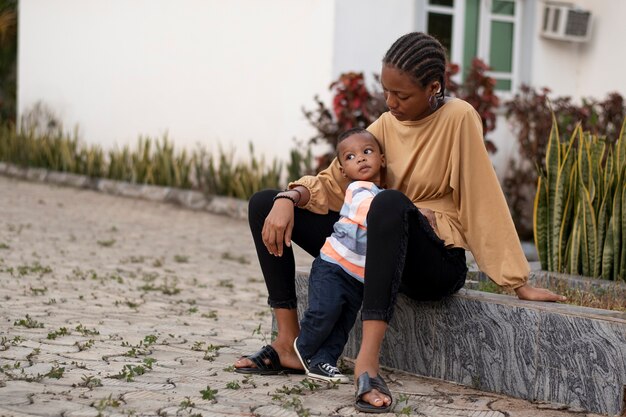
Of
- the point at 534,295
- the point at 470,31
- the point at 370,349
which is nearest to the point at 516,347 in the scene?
the point at 534,295

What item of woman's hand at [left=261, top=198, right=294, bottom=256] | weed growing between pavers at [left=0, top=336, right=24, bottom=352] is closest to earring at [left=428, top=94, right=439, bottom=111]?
woman's hand at [left=261, top=198, right=294, bottom=256]

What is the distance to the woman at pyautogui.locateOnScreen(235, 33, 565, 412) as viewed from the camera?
3973 mm

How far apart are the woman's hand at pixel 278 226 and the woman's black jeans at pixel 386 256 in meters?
0.12

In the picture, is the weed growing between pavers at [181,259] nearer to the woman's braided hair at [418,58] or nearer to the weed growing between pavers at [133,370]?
the weed growing between pavers at [133,370]

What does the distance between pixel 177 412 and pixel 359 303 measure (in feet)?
2.99

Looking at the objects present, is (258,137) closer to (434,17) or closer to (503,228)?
(434,17)

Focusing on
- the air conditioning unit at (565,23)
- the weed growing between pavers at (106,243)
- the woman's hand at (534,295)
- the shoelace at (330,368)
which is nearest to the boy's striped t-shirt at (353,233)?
the shoelace at (330,368)

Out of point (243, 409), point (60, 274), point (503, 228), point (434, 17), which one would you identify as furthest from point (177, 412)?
point (434, 17)

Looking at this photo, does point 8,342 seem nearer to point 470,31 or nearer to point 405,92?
point 405,92

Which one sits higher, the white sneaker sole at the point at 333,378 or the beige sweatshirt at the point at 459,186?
the beige sweatshirt at the point at 459,186

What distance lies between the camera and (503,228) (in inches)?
164

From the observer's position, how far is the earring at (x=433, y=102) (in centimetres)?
425

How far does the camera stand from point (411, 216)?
4.00 metres

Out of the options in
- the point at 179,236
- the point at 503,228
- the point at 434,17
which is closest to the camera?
the point at 503,228
